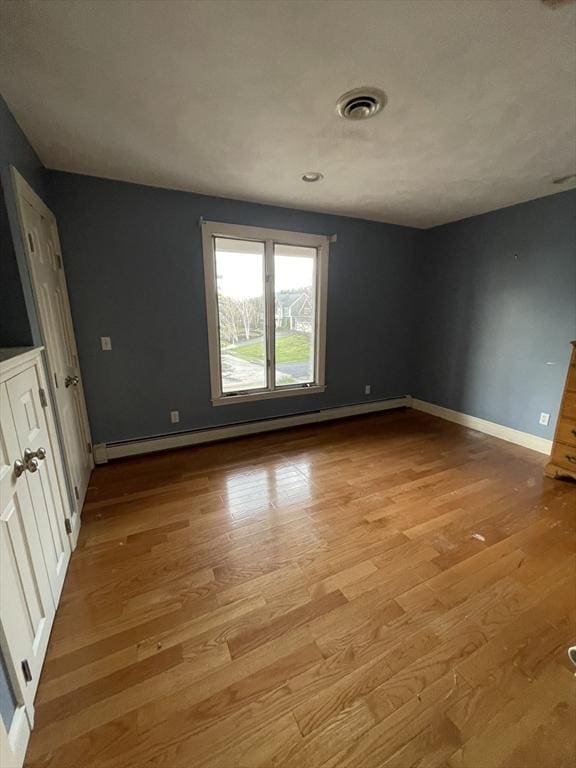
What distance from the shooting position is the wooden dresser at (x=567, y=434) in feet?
7.84

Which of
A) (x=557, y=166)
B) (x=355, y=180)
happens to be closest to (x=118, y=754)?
(x=355, y=180)

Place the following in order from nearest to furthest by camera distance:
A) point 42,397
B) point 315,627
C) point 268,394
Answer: point 315,627 < point 42,397 < point 268,394

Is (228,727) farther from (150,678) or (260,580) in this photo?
(260,580)

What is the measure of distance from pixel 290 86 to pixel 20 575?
7.70ft

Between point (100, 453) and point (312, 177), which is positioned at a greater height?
point (312, 177)

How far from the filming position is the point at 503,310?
129 inches

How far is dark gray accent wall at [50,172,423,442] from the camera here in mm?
2488

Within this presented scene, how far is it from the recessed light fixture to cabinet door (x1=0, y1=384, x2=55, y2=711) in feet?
7.80

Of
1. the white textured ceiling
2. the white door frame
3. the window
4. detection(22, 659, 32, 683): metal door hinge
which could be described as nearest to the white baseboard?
the window

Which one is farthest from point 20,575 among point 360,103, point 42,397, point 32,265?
point 360,103

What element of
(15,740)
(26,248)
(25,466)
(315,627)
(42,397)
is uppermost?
(26,248)

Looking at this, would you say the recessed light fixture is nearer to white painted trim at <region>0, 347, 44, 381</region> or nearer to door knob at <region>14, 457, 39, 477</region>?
white painted trim at <region>0, 347, 44, 381</region>

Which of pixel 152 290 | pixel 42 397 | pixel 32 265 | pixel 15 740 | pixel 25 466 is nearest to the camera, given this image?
pixel 15 740

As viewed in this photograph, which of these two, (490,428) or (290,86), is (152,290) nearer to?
(290,86)
